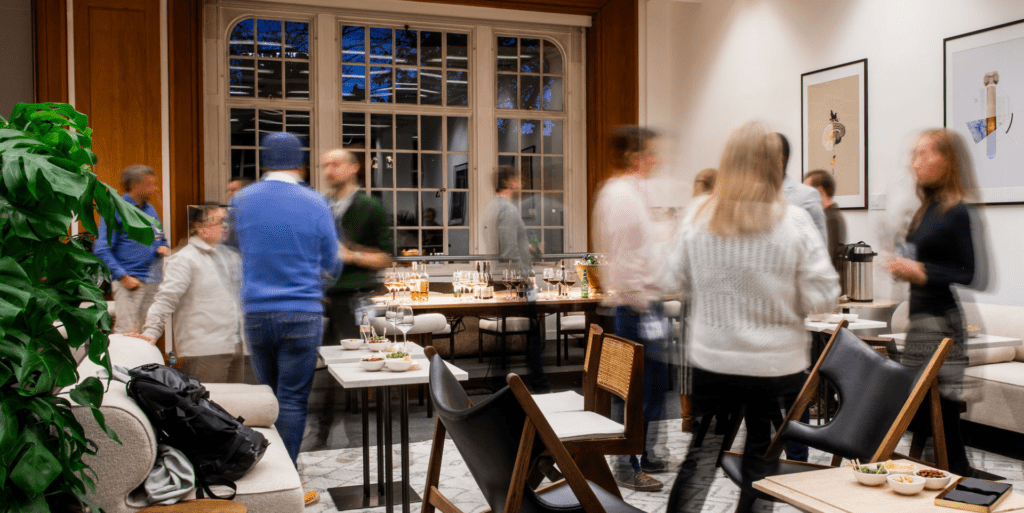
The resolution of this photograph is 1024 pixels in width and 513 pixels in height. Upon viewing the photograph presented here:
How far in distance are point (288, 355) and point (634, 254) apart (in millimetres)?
1586

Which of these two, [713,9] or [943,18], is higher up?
[713,9]

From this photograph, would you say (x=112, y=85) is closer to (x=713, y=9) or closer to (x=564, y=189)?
(x=564, y=189)

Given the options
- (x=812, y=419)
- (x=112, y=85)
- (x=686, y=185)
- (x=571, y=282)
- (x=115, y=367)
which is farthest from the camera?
(x=686, y=185)

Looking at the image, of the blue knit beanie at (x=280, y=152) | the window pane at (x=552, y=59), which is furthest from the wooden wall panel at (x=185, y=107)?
the blue knit beanie at (x=280, y=152)

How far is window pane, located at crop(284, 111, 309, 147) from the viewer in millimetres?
7824

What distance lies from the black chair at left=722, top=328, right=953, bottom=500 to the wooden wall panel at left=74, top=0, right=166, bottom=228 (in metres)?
5.95

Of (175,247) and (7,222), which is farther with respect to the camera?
(175,247)

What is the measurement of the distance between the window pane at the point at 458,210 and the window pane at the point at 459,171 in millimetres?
127

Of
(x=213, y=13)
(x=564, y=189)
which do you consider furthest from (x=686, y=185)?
(x=213, y=13)

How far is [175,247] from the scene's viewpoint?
691 centimetres

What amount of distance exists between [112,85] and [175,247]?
153cm

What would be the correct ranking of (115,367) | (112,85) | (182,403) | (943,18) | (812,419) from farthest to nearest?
(112,85)
(943,18)
(812,419)
(115,367)
(182,403)

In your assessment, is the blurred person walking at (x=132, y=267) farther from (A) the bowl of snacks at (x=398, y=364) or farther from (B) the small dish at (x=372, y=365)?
(A) the bowl of snacks at (x=398, y=364)

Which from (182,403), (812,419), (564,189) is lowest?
(812,419)
